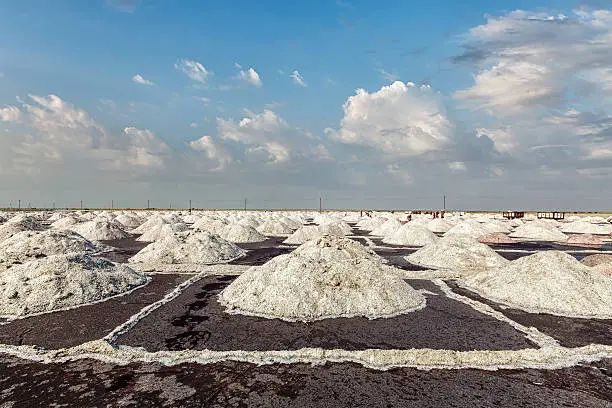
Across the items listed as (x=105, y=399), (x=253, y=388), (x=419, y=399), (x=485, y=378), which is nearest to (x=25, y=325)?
(x=105, y=399)

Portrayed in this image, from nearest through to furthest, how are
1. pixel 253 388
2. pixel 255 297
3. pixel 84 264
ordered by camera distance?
1. pixel 253 388
2. pixel 255 297
3. pixel 84 264

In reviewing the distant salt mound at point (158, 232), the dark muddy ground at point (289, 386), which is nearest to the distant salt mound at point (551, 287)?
the dark muddy ground at point (289, 386)

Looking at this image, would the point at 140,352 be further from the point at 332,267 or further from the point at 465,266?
the point at 465,266

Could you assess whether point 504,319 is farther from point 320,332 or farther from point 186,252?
point 186,252

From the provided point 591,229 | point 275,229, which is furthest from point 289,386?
point 591,229

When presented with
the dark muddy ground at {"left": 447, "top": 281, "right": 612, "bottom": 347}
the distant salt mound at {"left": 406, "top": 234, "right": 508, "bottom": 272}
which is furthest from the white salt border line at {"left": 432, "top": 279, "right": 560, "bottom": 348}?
the distant salt mound at {"left": 406, "top": 234, "right": 508, "bottom": 272}

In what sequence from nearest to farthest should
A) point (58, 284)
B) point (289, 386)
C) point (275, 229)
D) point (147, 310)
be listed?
1. point (289, 386)
2. point (147, 310)
3. point (58, 284)
4. point (275, 229)
